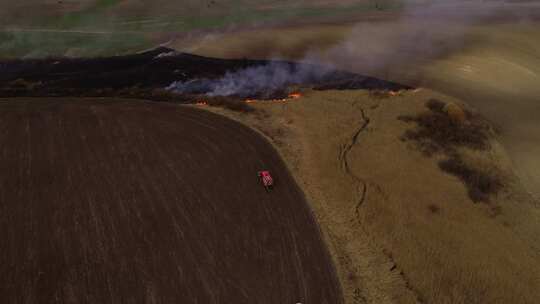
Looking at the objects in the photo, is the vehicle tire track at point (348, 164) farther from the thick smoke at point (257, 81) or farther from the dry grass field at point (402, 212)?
the thick smoke at point (257, 81)

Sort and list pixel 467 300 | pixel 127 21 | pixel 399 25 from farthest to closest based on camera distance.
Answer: pixel 127 21, pixel 399 25, pixel 467 300

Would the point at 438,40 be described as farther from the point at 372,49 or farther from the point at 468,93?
the point at 468,93

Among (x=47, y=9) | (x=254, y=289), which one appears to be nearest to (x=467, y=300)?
(x=254, y=289)

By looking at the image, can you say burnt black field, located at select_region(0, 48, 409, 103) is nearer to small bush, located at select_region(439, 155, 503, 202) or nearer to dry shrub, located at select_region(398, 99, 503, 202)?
dry shrub, located at select_region(398, 99, 503, 202)

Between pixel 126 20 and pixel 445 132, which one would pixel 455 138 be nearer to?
pixel 445 132

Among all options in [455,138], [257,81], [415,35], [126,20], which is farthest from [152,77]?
[415,35]

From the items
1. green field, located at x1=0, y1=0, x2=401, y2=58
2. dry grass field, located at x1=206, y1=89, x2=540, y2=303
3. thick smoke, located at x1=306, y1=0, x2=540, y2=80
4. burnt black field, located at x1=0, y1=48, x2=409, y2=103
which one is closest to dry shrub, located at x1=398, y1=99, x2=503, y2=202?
dry grass field, located at x1=206, y1=89, x2=540, y2=303
